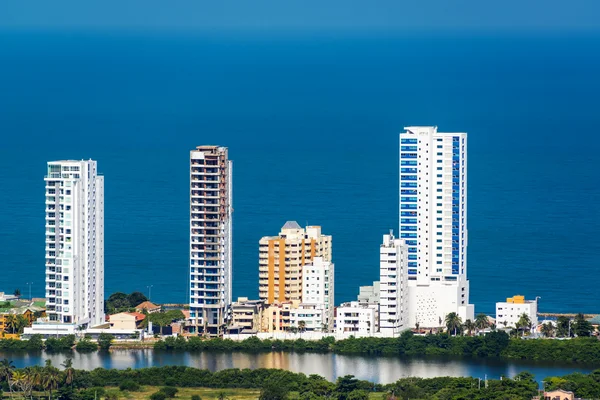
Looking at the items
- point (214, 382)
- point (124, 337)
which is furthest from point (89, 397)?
point (124, 337)

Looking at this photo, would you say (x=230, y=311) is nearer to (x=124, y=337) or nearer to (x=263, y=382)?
(x=124, y=337)

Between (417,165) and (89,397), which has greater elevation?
(417,165)

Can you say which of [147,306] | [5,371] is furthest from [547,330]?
[5,371]

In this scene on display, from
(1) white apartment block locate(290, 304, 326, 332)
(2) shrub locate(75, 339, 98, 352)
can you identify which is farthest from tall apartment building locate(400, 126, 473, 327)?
(2) shrub locate(75, 339, 98, 352)

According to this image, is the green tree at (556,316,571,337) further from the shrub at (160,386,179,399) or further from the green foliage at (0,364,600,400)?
the shrub at (160,386,179,399)

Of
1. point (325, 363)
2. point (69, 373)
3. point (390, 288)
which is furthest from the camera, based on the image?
point (390, 288)

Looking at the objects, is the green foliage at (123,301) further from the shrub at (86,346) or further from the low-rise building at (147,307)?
the shrub at (86,346)

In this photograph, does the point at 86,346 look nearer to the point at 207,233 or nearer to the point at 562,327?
the point at 207,233
